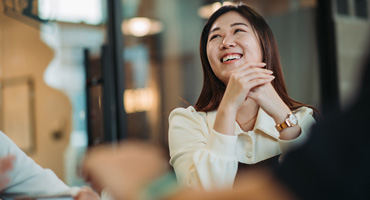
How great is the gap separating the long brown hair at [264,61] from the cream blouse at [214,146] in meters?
0.03

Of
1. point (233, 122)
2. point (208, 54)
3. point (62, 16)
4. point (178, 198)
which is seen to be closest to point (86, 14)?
point (62, 16)

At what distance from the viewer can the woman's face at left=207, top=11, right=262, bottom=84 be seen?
823mm

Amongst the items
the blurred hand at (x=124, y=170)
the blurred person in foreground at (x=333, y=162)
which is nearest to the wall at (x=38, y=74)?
the blurred hand at (x=124, y=170)

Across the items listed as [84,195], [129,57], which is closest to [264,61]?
[84,195]

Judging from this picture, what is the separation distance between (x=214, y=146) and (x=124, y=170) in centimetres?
29

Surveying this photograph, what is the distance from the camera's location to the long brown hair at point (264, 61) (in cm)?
84

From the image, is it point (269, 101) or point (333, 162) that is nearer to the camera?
point (333, 162)

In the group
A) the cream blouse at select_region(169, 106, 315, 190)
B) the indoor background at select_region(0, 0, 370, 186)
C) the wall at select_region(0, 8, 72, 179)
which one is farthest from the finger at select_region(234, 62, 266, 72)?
the indoor background at select_region(0, 0, 370, 186)

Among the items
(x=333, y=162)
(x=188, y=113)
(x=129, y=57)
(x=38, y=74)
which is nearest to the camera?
(x=333, y=162)

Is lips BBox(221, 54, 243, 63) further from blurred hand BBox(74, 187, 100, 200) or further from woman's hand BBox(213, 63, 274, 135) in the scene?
blurred hand BBox(74, 187, 100, 200)

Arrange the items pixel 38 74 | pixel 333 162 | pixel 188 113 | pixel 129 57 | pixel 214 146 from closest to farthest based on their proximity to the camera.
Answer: pixel 333 162 < pixel 214 146 < pixel 188 113 < pixel 38 74 < pixel 129 57

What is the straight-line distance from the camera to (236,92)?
2.45 ft

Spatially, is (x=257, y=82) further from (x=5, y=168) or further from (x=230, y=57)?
(x=5, y=168)

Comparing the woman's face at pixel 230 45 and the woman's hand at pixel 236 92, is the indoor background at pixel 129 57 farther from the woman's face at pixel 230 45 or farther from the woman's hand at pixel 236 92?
the woman's hand at pixel 236 92
